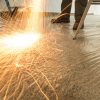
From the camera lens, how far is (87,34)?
2.13 metres

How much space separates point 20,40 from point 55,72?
620 millimetres

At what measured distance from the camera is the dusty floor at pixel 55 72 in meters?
1.11

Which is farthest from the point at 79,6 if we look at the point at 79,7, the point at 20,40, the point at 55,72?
the point at 55,72

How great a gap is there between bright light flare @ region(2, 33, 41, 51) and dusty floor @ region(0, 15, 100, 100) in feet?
0.26

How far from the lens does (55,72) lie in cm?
132

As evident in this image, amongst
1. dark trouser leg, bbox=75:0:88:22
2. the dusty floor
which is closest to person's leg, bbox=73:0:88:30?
dark trouser leg, bbox=75:0:88:22

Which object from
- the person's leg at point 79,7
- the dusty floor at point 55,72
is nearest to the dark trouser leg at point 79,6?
the person's leg at point 79,7

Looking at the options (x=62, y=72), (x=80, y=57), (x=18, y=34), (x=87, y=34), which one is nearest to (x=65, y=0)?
(x=87, y=34)

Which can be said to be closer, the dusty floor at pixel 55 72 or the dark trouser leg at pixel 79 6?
the dusty floor at pixel 55 72

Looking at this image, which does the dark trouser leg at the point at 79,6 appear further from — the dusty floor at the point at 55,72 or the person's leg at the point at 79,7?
the dusty floor at the point at 55,72

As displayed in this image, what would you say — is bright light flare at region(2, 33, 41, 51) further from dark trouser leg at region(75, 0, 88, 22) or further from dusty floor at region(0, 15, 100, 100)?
dark trouser leg at region(75, 0, 88, 22)

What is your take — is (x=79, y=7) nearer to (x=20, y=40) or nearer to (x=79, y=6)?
(x=79, y=6)

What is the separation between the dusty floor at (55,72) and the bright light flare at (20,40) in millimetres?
79

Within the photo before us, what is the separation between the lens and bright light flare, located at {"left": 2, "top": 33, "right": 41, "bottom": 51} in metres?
1.71
